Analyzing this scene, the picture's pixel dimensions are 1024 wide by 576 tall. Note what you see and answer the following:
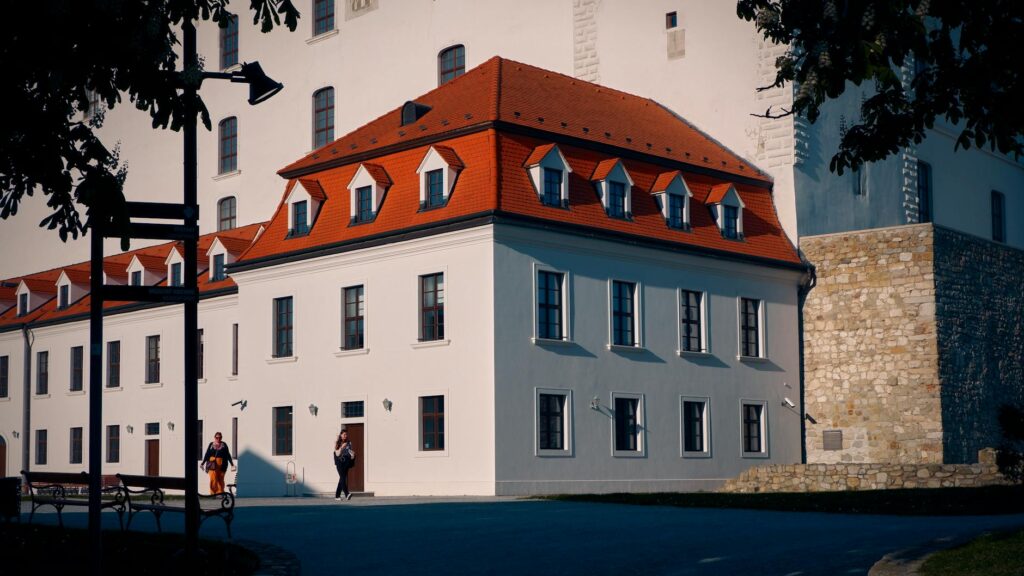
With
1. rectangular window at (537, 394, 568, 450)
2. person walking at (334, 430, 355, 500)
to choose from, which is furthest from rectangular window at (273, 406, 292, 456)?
rectangular window at (537, 394, 568, 450)

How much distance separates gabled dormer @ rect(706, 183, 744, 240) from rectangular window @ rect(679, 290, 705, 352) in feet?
7.51

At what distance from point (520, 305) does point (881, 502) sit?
40.2 feet

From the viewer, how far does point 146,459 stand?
4903 cm

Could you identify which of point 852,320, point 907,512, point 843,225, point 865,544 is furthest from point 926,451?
point 865,544

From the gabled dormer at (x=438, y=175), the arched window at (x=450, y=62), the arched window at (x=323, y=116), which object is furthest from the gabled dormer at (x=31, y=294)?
the gabled dormer at (x=438, y=175)

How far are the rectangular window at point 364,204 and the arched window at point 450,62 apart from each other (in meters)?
13.4

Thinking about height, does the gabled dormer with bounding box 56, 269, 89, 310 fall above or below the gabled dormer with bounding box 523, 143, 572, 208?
below

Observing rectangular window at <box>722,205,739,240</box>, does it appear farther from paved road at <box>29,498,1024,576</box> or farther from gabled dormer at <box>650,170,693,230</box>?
paved road at <box>29,498,1024,576</box>

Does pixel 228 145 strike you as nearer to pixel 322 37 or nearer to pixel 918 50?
pixel 322 37

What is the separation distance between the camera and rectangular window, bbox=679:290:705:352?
39.2m

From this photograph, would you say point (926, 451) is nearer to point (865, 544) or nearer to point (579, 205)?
point (579, 205)

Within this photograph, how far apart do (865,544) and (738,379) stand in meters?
24.5

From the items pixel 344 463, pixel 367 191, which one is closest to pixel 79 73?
pixel 344 463

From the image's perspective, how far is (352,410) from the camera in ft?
122
